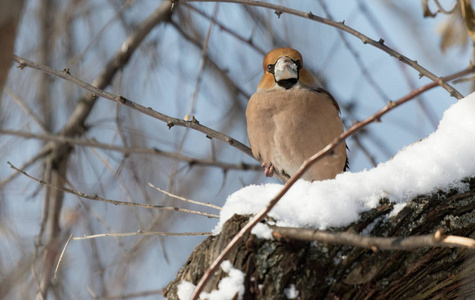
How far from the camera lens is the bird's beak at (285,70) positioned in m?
2.91

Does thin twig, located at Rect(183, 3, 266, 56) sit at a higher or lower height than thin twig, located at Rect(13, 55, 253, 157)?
higher

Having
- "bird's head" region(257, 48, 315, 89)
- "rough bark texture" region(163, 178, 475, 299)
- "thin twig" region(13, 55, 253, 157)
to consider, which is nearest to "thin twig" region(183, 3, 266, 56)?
"bird's head" region(257, 48, 315, 89)

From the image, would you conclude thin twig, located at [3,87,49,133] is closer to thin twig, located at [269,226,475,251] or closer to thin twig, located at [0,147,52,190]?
thin twig, located at [0,147,52,190]

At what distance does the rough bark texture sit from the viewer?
1602 millimetres

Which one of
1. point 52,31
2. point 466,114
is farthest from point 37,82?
point 466,114

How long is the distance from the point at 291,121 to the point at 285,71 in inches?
10.4

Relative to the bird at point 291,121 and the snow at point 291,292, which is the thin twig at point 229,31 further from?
the snow at point 291,292

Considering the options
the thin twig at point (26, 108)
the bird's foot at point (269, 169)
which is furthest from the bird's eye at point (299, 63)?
the thin twig at point (26, 108)

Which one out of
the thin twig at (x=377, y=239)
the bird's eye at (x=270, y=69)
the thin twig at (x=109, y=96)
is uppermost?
the bird's eye at (x=270, y=69)

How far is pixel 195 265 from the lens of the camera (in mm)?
1717

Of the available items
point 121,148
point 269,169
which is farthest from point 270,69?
point 121,148

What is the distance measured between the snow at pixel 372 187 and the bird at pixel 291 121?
87 cm

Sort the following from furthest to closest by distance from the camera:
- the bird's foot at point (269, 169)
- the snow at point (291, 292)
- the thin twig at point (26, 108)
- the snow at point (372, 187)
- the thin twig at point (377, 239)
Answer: the thin twig at point (26, 108)
the bird's foot at point (269, 169)
the snow at point (372, 187)
the snow at point (291, 292)
the thin twig at point (377, 239)

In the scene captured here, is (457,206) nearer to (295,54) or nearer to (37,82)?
(295,54)
